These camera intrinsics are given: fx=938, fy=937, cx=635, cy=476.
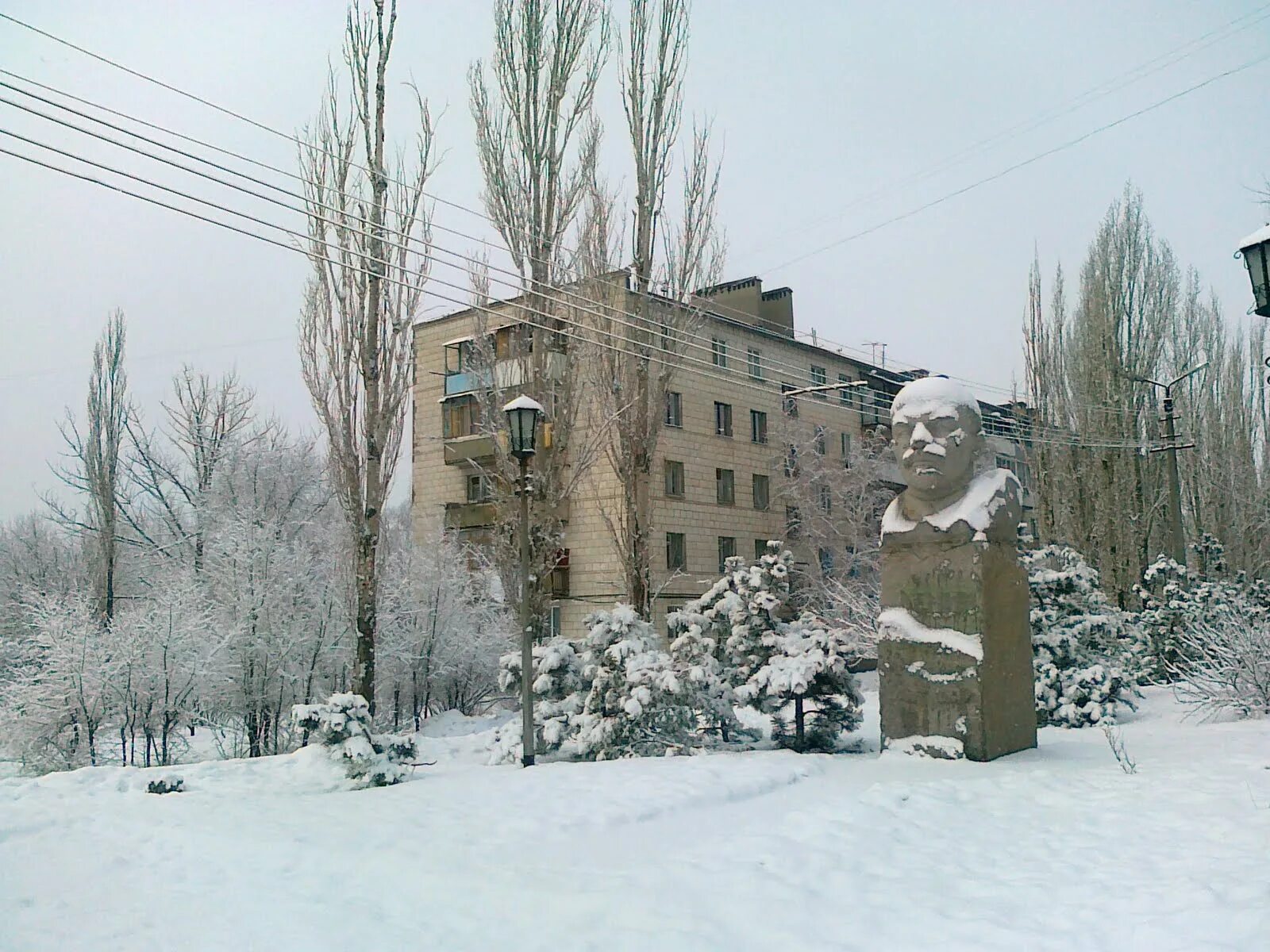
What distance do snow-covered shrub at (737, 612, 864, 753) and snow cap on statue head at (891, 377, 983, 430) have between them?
2.70 m

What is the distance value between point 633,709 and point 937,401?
13.8ft

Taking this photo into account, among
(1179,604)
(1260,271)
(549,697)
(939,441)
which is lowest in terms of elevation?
(549,697)

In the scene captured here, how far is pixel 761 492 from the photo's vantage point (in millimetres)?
30906

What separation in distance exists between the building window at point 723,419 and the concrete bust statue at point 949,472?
68.1 ft

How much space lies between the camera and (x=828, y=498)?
2964cm

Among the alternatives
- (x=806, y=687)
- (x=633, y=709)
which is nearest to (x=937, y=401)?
(x=806, y=687)

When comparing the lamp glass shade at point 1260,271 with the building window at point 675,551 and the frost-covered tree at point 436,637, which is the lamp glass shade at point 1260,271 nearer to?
the frost-covered tree at point 436,637

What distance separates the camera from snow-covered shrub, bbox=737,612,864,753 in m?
9.71

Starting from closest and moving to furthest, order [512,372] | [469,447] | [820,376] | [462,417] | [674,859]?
[674,859] < [512,372] < [469,447] < [462,417] < [820,376]

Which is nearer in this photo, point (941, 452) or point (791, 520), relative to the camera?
point (941, 452)

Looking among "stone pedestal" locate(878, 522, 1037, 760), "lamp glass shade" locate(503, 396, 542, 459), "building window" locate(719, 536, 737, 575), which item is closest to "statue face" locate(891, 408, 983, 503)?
"stone pedestal" locate(878, 522, 1037, 760)

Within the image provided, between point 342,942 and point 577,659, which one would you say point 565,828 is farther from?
point 577,659

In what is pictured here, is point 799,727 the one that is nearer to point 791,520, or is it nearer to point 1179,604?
point 1179,604

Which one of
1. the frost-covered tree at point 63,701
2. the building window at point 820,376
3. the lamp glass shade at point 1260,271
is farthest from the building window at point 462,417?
the lamp glass shade at point 1260,271
